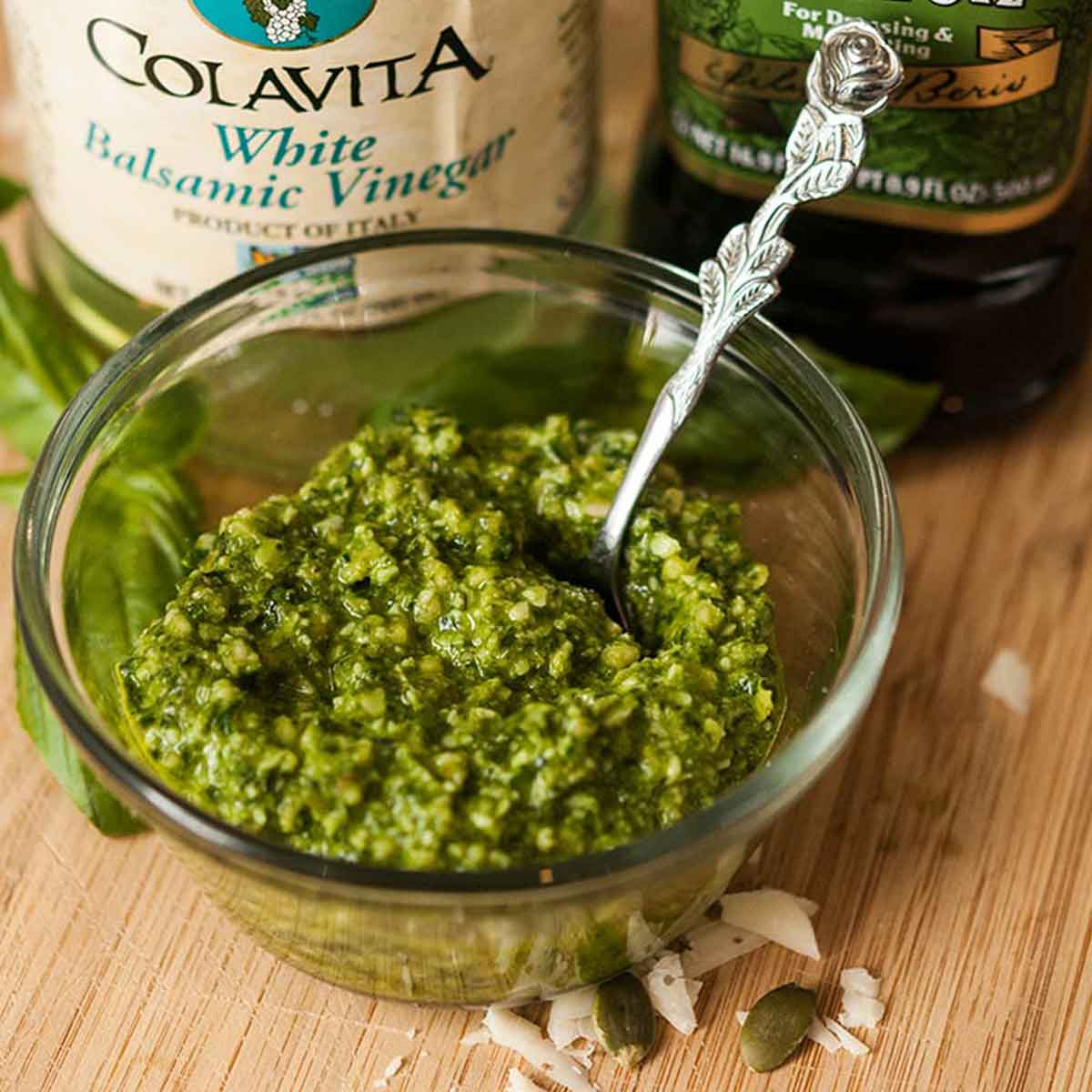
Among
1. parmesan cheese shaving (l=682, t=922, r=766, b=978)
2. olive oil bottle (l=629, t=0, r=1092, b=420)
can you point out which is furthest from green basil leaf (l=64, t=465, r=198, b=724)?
olive oil bottle (l=629, t=0, r=1092, b=420)

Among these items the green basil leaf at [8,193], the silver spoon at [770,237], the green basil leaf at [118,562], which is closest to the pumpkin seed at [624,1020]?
the silver spoon at [770,237]

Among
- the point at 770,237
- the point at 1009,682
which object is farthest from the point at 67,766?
the point at 1009,682

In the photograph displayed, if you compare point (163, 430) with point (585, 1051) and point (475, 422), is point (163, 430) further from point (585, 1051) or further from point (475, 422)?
point (585, 1051)

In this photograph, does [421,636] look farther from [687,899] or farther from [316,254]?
[316,254]

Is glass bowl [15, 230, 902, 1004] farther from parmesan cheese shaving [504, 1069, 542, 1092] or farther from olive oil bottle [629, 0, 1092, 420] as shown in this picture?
olive oil bottle [629, 0, 1092, 420]

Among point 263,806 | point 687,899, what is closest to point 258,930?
point 263,806
